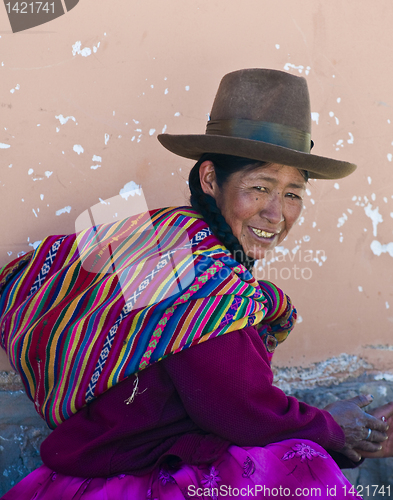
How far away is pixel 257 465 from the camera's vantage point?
1.65 meters

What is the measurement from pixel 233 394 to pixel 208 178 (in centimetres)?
93

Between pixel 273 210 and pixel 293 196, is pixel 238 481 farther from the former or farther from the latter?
pixel 293 196

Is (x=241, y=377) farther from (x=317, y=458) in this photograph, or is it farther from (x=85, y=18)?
(x=85, y=18)

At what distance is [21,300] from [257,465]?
116 cm

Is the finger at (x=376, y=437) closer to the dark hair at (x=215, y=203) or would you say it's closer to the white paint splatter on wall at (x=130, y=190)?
the dark hair at (x=215, y=203)

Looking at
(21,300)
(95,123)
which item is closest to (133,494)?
(21,300)

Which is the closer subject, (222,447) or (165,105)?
(222,447)

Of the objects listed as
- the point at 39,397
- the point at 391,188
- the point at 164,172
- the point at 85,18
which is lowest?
the point at 39,397

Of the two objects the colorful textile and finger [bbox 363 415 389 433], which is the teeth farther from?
finger [bbox 363 415 389 433]

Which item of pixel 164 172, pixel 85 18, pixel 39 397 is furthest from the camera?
pixel 164 172

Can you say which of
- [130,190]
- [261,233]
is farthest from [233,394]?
[130,190]

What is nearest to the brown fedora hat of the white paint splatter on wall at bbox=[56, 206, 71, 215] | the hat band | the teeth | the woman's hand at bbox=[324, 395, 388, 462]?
the hat band

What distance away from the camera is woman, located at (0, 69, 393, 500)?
5.50 feet

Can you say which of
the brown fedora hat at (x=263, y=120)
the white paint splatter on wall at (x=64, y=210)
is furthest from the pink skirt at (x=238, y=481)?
the white paint splatter on wall at (x=64, y=210)
